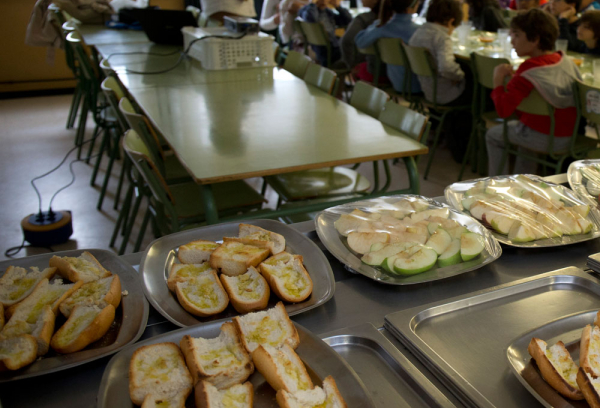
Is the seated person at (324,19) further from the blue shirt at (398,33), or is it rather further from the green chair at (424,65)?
the green chair at (424,65)

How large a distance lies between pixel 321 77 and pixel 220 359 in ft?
7.66

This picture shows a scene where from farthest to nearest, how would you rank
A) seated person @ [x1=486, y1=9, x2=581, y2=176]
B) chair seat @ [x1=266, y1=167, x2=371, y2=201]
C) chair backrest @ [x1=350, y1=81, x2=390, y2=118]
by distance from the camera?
seated person @ [x1=486, y1=9, x2=581, y2=176] < chair backrest @ [x1=350, y1=81, x2=390, y2=118] < chair seat @ [x1=266, y1=167, x2=371, y2=201]

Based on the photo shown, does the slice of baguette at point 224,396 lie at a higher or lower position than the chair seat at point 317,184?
higher

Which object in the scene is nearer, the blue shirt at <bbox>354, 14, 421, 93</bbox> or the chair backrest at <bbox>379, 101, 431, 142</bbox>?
the chair backrest at <bbox>379, 101, 431, 142</bbox>

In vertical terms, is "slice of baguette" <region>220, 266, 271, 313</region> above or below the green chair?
above

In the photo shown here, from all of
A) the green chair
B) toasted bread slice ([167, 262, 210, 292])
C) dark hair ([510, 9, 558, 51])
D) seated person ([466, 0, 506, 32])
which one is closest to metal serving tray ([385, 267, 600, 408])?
toasted bread slice ([167, 262, 210, 292])

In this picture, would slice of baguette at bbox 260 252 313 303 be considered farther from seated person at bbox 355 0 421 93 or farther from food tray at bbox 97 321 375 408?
seated person at bbox 355 0 421 93

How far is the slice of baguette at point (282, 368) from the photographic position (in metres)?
0.68

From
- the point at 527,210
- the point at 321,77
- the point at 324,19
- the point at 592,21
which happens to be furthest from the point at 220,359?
the point at 324,19

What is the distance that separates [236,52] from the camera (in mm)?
3141

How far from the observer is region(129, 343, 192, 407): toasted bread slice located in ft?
2.15

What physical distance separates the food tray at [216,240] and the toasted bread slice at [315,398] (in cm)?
19

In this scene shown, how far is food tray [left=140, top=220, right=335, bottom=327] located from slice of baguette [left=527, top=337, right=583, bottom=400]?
13.0 inches

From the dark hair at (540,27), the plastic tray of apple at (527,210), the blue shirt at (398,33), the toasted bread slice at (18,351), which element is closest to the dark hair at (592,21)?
the dark hair at (540,27)
